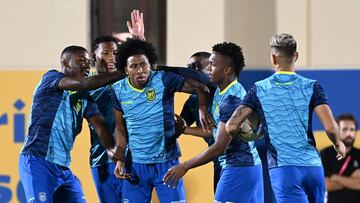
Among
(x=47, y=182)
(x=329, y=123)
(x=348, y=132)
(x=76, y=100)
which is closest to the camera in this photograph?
(x=329, y=123)

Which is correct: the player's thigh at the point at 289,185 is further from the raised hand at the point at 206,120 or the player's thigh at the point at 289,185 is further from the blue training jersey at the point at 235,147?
the raised hand at the point at 206,120

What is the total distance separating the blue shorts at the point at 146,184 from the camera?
25.8 feet

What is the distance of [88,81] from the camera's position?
26.2 ft

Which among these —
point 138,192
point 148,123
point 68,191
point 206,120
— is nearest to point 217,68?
point 206,120

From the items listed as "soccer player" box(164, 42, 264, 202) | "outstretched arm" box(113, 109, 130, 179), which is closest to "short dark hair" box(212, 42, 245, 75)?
"soccer player" box(164, 42, 264, 202)

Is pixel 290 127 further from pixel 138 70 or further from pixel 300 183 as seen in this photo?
pixel 138 70

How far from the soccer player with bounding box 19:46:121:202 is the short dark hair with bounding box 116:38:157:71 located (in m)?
0.17

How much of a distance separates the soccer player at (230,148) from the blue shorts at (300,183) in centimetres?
56

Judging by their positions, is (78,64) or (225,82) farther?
(78,64)

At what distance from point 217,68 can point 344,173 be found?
10.1 feet

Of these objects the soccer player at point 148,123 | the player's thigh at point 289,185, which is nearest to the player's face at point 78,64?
the soccer player at point 148,123

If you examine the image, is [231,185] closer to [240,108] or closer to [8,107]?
[240,108]

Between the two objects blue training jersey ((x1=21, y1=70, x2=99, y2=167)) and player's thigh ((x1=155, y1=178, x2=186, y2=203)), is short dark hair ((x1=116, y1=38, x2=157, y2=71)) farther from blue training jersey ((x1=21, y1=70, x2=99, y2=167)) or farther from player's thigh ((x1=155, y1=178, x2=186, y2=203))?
player's thigh ((x1=155, y1=178, x2=186, y2=203))

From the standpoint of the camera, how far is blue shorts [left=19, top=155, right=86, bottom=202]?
8.02 meters
